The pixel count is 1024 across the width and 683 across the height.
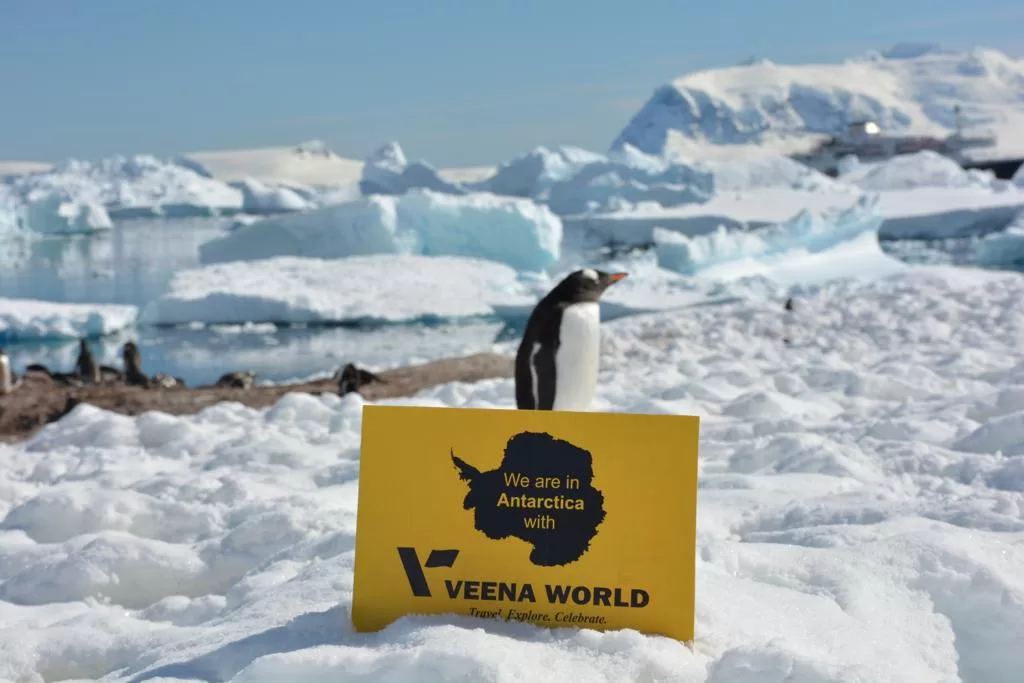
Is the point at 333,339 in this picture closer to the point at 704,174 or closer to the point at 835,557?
the point at 835,557

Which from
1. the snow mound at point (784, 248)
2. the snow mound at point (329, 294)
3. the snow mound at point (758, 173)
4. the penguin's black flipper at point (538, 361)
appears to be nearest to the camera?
the penguin's black flipper at point (538, 361)

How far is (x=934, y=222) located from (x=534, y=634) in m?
29.2

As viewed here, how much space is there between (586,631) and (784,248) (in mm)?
18841

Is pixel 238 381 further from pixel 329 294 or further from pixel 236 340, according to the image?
pixel 329 294

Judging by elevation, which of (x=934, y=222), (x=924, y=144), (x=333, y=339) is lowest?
(x=333, y=339)

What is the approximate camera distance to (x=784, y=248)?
1961cm

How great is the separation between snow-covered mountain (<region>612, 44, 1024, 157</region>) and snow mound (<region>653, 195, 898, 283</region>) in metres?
41.6

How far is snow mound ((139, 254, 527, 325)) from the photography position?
1698 centimetres

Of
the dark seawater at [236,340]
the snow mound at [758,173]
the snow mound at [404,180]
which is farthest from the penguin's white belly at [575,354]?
the snow mound at [758,173]

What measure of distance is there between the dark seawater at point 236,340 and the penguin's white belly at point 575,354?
6.24 metres

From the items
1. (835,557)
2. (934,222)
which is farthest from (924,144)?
(835,557)

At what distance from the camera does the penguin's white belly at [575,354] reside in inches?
160

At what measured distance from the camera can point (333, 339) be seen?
51.2 ft

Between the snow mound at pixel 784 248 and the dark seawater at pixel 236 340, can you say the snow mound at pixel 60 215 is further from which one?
the snow mound at pixel 784 248
